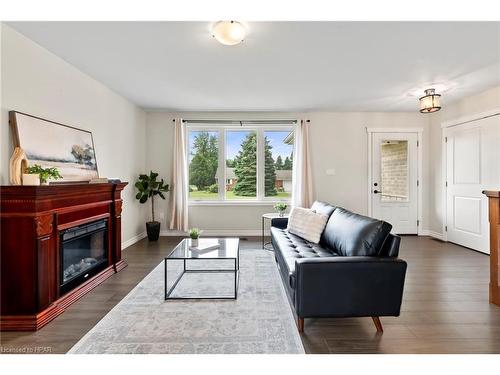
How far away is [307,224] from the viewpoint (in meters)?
3.26

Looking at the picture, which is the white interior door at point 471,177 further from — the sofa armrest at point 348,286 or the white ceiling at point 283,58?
the sofa armrest at point 348,286

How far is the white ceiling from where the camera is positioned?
2.46m

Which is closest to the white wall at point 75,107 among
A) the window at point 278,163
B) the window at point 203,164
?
the window at point 203,164

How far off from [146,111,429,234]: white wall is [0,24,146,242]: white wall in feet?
2.40

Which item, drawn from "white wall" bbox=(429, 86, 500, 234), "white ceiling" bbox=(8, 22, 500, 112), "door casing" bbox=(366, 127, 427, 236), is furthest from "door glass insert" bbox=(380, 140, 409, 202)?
"white ceiling" bbox=(8, 22, 500, 112)

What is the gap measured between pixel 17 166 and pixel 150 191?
2.80 meters

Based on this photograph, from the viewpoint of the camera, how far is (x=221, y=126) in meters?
5.56

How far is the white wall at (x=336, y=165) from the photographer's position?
218 inches

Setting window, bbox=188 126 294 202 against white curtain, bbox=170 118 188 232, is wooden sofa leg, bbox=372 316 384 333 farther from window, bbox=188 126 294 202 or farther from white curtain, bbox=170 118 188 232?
white curtain, bbox=170 118 188 232

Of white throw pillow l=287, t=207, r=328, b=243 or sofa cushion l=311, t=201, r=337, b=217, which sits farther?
sofa cushion l=311, t=201, r=337, b=217

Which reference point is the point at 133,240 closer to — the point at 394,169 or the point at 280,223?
the point at 280,223

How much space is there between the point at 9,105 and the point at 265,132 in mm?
4040

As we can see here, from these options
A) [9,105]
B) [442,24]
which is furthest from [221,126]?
[442,24]

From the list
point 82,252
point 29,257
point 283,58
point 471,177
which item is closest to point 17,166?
point 29,257
